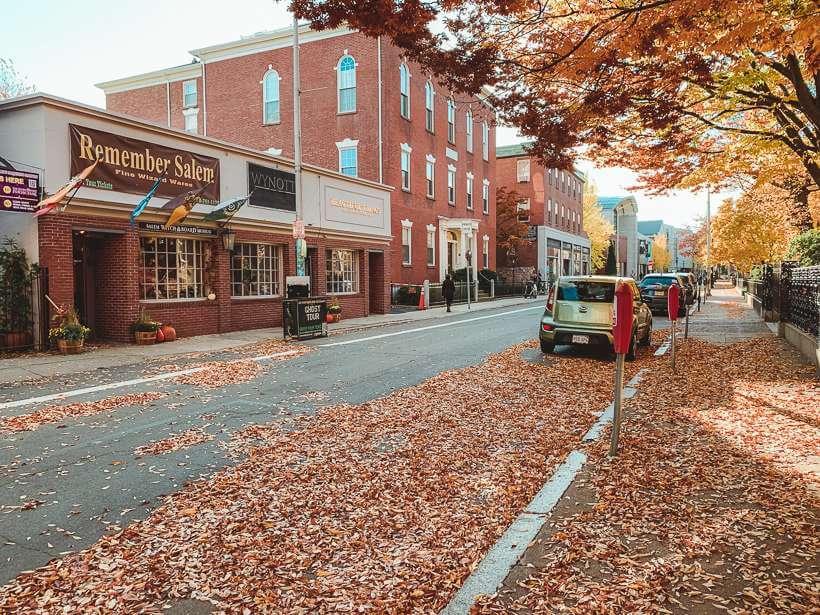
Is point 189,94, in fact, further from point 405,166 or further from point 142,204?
point 142,204

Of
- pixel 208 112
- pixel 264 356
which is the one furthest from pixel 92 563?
pixel 208 112

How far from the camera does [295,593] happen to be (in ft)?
10.6

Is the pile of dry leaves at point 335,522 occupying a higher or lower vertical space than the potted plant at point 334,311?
lower

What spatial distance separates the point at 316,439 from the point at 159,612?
313 cm

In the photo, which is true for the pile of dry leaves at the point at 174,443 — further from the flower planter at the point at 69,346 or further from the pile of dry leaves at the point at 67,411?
the flower planter at the point at 69,346

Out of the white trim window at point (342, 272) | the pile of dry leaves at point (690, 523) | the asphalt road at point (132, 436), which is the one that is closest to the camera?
the pile of dry leaves at point (690, 523)

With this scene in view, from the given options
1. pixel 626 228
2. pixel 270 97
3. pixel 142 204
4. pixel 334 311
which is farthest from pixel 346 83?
pixel 626 228

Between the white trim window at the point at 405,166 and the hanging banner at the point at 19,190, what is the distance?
67.5ft

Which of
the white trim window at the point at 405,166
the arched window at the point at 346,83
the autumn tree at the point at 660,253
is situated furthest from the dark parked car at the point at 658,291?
the autumn tree at the point at 660,253

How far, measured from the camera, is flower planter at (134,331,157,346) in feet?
47.0

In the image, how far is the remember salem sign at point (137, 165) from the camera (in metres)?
13.3

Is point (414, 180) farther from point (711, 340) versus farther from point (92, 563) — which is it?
point (92, 563)

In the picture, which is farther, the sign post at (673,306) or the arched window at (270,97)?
the arched window at (270,97)

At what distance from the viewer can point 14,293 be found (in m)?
12.4
